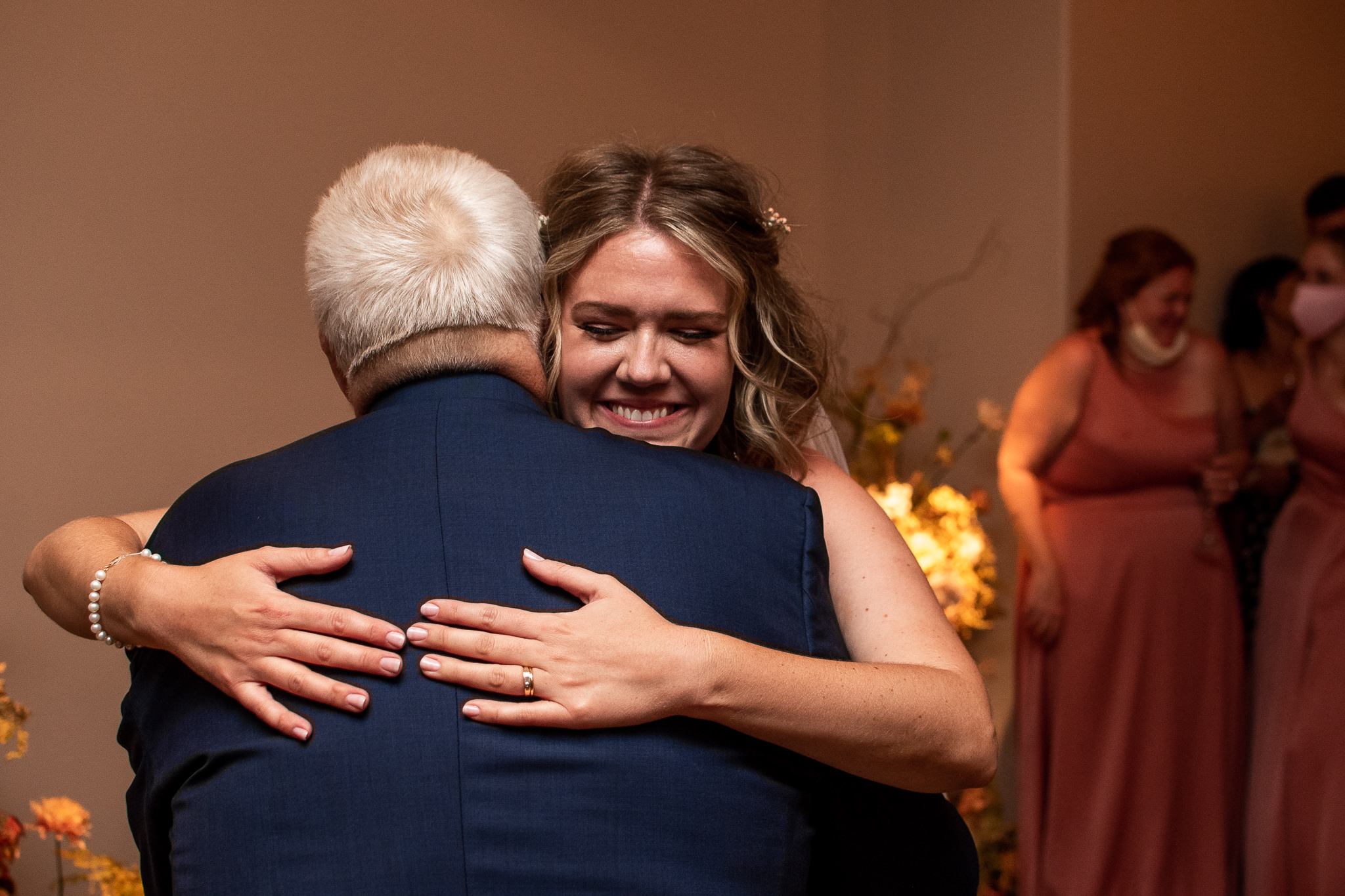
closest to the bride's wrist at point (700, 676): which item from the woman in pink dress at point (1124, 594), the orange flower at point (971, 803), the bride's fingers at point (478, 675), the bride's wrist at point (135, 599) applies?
the bride's fingers at point (478, 675)

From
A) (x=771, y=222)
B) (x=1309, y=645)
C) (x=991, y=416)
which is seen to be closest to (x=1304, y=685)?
(x=1309, y=645)

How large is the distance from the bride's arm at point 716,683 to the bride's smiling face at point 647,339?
1.55 ft

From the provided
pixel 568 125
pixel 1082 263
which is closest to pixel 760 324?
pixel 568 125

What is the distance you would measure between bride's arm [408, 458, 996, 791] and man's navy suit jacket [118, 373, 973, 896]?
0.08ft

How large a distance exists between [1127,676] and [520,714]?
2.82 metres

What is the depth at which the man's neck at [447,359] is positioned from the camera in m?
1.08

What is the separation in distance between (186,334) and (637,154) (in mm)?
1270

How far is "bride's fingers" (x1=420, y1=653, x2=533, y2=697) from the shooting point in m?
0.92

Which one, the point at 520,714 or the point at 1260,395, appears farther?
the point at 1260,395

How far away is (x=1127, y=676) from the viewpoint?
330cm

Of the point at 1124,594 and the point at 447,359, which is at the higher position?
the point at 447,359

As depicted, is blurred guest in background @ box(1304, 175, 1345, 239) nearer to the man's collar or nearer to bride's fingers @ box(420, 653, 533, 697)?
the man's collar

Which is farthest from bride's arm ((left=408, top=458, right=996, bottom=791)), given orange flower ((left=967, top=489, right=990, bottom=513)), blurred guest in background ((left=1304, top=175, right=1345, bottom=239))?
blurred guest in background ((left=1304, top=175, right=1345, bottom=239))

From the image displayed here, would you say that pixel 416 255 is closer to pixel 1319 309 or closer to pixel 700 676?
pixel 700 676
